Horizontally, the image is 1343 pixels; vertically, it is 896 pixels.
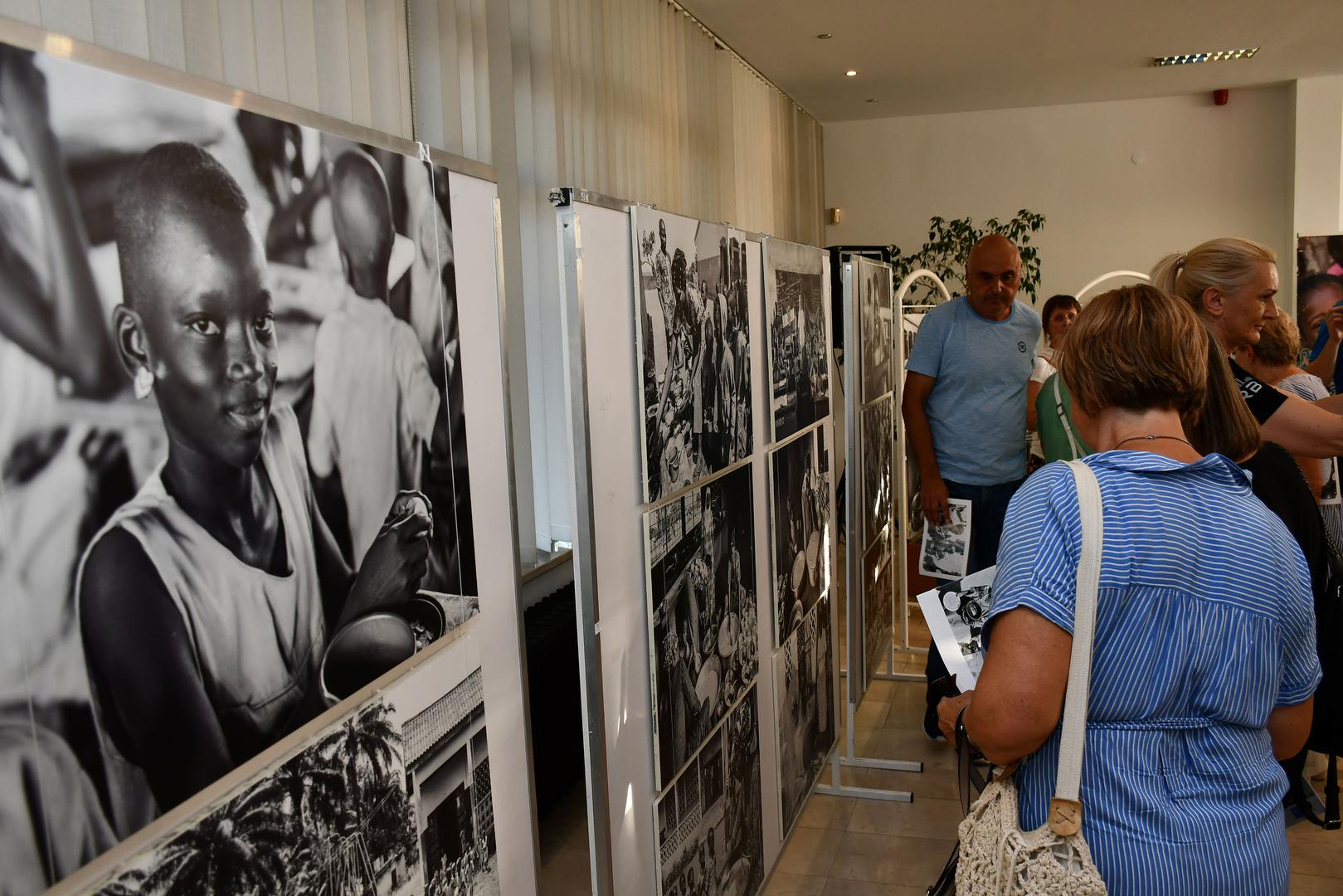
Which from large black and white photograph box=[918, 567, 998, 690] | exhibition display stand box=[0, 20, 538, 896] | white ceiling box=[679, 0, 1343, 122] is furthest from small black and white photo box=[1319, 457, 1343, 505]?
white ceiling box=[679, 0, 1343, 122]

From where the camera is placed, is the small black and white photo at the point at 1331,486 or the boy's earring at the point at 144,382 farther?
the small black and white photo at the point at 1331,486

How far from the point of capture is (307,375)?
1.00 meters

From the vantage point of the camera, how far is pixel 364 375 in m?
1.08

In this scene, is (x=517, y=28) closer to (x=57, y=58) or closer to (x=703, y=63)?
(x=703, y=63)

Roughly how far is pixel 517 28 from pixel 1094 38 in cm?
409

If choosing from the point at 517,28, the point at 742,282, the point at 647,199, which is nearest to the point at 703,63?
the point at 647,199

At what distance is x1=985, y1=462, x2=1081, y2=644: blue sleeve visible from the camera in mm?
1255

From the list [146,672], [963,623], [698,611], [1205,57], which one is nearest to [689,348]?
[698,611]

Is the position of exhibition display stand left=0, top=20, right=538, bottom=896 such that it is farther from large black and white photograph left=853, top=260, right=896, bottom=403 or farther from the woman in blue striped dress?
→ large black and white photograph left=853, top=260, right=896, bottom=403

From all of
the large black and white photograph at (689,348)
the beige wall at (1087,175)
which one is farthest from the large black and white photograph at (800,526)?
the beige wall at (1087,175)

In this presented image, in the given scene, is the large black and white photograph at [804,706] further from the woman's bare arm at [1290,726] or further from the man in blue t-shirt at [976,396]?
the woman's bare arm at [1290,726]

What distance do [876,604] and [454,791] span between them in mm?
3145

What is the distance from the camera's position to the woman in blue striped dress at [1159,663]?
127cm

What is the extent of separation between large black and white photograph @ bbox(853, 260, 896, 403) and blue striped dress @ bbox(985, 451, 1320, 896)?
2179 millimetres
